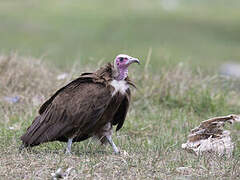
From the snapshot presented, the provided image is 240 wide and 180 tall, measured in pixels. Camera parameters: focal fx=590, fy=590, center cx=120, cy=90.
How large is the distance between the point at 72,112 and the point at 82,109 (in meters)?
0.09

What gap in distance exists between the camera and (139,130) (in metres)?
6.68

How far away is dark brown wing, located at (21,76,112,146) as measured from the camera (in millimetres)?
4965

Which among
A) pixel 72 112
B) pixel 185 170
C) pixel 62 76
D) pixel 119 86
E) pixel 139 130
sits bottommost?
pixel 139 130

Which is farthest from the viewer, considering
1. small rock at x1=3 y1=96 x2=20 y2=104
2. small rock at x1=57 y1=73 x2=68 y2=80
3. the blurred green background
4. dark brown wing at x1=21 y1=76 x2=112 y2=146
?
the blurred green background

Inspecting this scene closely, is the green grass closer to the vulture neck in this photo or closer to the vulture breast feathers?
the vulture breast feathers

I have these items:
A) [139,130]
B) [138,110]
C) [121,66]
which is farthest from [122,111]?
[138,110]

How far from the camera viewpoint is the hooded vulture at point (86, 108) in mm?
4980

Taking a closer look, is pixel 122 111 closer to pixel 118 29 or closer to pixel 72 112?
pixel 72 112

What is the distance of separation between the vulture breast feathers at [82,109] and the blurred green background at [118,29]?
31.0ft

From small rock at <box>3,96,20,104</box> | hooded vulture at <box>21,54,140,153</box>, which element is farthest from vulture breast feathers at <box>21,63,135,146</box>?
small rock at <box>3,96,20,104</box>

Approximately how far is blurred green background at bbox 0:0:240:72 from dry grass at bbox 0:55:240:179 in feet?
21.8

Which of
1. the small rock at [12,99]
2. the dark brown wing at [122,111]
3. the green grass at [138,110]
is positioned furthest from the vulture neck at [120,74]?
the small rock at [12,99]

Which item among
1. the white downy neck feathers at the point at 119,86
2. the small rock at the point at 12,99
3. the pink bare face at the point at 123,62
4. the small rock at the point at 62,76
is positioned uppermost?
the pink bare face at the point at 123,62

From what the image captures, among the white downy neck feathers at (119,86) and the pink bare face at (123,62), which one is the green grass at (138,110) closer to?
the white downy neck feathers at (119,86)
